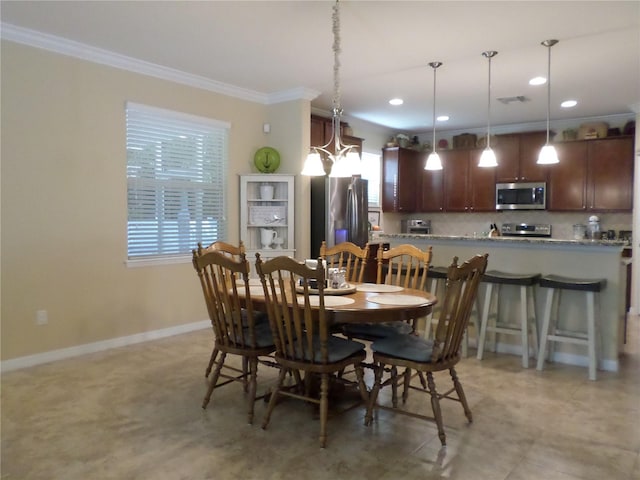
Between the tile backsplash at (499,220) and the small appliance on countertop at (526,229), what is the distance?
0.27 ft

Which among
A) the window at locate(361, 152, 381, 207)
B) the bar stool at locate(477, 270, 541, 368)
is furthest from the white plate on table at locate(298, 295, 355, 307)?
the window at locate(361, 152, 381, 207)

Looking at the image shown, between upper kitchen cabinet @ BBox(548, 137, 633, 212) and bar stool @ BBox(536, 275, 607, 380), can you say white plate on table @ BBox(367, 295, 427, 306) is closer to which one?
bar stool @ BBox(536, 275, 607, 380)

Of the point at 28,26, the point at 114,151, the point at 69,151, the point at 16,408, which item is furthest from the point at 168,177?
the point at 16,408

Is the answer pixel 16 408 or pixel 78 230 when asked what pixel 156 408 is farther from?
pixel 78 230

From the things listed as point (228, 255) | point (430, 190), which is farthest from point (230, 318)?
point (430, 190)

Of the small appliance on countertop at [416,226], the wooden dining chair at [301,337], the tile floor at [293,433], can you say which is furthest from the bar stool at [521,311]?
the small appliance on countertop at [416,226]

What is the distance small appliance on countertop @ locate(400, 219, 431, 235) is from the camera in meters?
7.86

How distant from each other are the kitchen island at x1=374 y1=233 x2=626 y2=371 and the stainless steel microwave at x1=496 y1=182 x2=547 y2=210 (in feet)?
9.49

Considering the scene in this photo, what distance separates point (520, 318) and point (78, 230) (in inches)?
152

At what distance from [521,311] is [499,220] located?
3746 millimetres

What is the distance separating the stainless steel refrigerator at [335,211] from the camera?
5.44 metres

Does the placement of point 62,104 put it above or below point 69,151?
above

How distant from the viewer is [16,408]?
2.90m

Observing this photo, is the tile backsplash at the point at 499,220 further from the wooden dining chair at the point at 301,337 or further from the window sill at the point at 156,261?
the wooden dining chair at the point at 301,337
